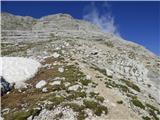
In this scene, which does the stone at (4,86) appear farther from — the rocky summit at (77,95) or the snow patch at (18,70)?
the snow patch at (18,70)

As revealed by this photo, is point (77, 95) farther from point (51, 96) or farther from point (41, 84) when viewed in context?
point (41, 84)

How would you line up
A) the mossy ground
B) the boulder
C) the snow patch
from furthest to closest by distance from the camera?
the snow patch → the boulder → the mossy ground

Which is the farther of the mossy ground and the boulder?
the boulder

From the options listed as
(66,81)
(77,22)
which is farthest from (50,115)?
(77,22)

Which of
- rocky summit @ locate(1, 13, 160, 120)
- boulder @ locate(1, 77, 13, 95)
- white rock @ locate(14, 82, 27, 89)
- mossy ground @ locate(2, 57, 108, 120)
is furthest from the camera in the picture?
white rock @ locate(14, 82, 27, 89)

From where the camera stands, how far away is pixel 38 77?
40906mm

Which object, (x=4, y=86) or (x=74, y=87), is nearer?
(x=74, y=87)

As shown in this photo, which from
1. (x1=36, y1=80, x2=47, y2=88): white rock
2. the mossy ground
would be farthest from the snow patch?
(x1=36, y1=80, x2=47, y2=88): white rock

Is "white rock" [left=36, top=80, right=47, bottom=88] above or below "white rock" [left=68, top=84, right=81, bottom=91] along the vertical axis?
below

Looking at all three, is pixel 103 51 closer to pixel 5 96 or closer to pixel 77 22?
pixel 5 96

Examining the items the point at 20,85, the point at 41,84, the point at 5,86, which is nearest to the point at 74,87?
the point at 41,84

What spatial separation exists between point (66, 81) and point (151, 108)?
11201mm

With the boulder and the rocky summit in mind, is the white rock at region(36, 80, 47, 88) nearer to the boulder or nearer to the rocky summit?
the rocky summit

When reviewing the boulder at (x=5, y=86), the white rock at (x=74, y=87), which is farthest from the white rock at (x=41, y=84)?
the white rock at (x=74, y=87)
